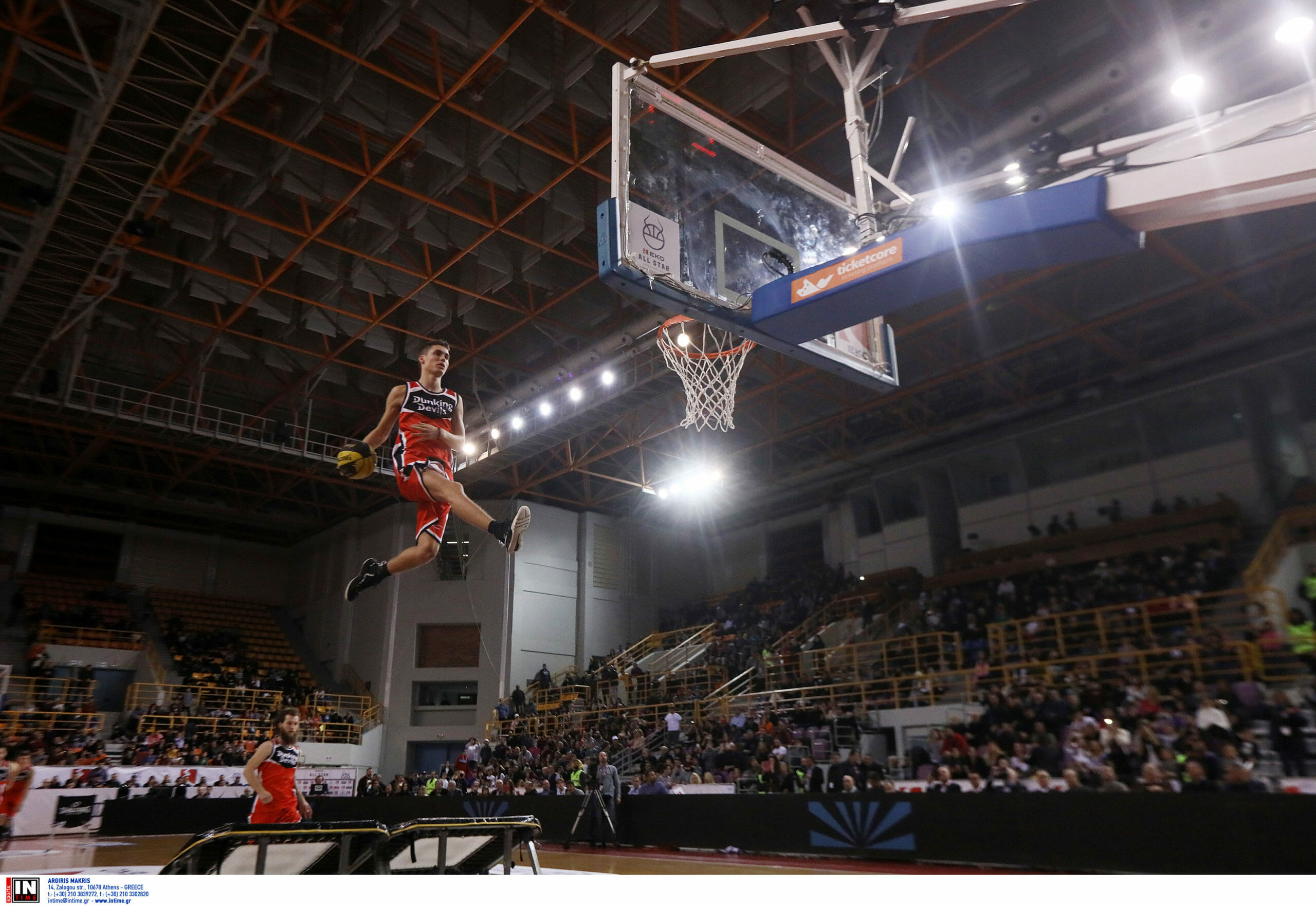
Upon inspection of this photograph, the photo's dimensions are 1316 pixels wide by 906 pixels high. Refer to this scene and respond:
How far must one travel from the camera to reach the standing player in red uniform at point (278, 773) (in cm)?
807

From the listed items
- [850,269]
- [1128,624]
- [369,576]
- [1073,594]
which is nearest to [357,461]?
[369,576]

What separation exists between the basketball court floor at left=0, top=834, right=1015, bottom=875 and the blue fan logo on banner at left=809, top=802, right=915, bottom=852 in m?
0.22

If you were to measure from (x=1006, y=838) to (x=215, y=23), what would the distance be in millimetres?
12911

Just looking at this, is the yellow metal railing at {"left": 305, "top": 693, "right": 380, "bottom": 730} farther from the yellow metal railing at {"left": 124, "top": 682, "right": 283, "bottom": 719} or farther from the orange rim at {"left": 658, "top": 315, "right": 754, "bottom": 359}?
the orange rim at {"left": 658, "top": 315, "right": 754, "bottom": 359}

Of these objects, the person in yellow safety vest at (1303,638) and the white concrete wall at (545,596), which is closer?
the person in yellow safety vest at (1303,638)

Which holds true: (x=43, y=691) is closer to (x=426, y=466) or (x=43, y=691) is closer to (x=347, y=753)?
(x=347, y=753)

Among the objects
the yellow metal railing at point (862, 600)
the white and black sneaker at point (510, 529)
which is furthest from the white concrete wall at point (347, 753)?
the white and black sneaker at point (510, 529)

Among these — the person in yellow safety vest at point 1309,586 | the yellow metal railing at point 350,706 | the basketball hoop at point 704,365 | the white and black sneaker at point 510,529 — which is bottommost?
the white and black sneaker at point 510,529

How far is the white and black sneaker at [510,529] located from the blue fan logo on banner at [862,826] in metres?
7.46

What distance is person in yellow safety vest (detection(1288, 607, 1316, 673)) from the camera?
1307cm

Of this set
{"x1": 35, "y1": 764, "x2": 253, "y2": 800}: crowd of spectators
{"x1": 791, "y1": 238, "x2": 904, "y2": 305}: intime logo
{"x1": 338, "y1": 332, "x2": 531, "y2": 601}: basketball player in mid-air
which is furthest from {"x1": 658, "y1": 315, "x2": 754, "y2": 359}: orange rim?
{"x1": 35, "y1": 764, "x2": 253, "y2": 800}: crowd of spectators

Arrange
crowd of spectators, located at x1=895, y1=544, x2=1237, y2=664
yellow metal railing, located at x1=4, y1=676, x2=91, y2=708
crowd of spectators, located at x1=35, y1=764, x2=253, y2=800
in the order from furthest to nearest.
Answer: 1. yellow metal railing, located at x1=4, y1=676, x2=91, y2=708
2. crowd of spectators, located at x1=35, y1=764, x2=253, y2=800
3. crowd of spectators, located at x1=895, y1=544, x2=1237, y2=664

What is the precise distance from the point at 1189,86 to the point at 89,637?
29702 mm

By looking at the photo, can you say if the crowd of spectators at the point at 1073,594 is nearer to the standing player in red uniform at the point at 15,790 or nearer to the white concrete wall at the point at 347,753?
the white concrete wall at the point at 347,753
